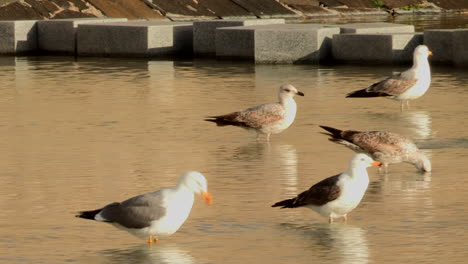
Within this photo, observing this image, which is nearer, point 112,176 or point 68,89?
point 112,176

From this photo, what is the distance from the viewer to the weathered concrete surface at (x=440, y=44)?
25.6 metres

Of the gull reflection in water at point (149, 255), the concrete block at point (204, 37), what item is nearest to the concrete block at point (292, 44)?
the concrete block at point (204, 37)

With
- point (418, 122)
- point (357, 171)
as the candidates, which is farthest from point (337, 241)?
point (418, 122)

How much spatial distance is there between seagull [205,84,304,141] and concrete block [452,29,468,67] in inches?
382

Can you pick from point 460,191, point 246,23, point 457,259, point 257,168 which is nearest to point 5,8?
point 246,23

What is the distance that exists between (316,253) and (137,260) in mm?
1338

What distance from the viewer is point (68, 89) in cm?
2198

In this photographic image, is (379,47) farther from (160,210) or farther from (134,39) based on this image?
(160,210)

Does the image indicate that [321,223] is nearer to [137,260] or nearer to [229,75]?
[137,260]

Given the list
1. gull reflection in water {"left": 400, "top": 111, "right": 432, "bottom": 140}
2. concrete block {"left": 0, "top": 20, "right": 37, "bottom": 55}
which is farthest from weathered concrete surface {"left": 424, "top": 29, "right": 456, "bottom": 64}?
concrete block {"left": 0, "top": 20, "right": 37, "bottom": 55}

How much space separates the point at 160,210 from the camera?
375 inches

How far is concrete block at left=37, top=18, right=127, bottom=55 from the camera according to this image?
30297 mm

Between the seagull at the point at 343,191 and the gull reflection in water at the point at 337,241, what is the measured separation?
0.16m

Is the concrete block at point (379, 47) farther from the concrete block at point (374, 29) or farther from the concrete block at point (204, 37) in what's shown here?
the concrete block at point (204, 37)
